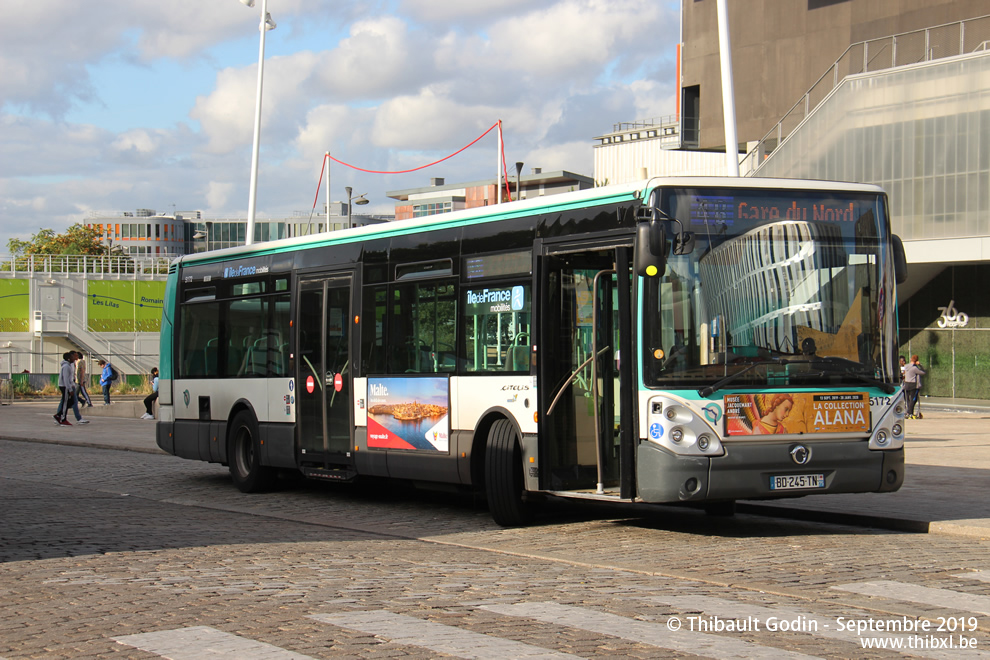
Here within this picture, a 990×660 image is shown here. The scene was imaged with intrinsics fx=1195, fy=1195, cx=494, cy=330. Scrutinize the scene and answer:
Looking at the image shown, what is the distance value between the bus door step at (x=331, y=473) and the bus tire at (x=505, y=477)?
2.74 meters

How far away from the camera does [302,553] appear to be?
9.88 metres

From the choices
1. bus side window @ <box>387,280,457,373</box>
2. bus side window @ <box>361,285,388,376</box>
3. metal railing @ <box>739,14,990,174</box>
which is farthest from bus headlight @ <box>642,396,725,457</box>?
metal railing @ <box>739,14,990,174</box>

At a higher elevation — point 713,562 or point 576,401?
point 576,401

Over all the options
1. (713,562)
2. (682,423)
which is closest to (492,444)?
(682,423)

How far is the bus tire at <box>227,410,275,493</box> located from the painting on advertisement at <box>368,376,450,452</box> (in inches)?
107

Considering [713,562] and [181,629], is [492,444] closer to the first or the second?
[713,562]

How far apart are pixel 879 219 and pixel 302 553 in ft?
19.2

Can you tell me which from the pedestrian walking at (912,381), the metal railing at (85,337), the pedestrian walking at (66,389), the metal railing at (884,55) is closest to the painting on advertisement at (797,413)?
the pedestrian walking at (912,381)

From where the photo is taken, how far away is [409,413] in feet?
42.0

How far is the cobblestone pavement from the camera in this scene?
20.6 feet

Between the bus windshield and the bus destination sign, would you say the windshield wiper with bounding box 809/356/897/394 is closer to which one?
the bus windshield

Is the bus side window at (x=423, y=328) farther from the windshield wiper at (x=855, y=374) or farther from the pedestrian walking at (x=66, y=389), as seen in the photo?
the pedestrian walking at (x=66, y=389)

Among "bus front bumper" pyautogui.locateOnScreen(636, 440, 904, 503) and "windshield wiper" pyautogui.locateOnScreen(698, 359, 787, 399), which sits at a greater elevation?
"windshield wiper" pyautogui.locateOnScreen(698, 359, 787, 399)

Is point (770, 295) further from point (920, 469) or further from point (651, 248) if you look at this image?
point (920, 469)
